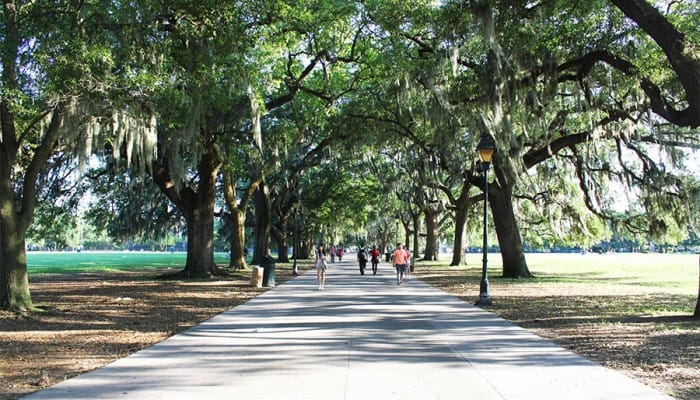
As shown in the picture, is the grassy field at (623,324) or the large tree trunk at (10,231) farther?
the large tree trunk at (10,231)

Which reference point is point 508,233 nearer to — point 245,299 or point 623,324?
point 245,299

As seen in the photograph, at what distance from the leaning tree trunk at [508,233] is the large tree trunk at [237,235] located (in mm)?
12980

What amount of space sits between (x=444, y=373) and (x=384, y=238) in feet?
251

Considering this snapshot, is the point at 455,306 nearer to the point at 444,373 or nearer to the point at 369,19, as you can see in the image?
the point at 444,373

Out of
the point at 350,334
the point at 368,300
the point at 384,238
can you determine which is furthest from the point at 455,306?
the point at 384,238

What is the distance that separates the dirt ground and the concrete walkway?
1.60 feet

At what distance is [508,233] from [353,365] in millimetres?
21430

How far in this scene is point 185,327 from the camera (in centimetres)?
1184

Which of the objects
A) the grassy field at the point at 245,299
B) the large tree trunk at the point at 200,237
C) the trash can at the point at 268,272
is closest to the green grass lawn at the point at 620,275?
the grassy field at the point at 245,299

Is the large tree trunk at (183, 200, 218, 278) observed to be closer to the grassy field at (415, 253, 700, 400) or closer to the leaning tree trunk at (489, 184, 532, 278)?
the grassy field at (415, 253, 700, 400)

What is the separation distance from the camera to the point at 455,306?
1562 cm

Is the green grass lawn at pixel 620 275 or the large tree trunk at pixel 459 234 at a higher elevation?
the large tree trunk at pixel 459 234

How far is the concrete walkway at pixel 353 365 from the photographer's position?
647 cm

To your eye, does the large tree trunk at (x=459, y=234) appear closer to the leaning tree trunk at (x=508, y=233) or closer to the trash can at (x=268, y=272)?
the leaning tree trunk at (x=508, y=233)
